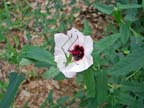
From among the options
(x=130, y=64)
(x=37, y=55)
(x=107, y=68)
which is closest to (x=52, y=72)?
(x=37, y=55)

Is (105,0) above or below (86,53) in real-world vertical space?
below

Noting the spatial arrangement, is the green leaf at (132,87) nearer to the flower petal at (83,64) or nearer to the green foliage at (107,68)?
the green foliage at (107,68)

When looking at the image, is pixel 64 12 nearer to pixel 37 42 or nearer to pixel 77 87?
pixel 37 42

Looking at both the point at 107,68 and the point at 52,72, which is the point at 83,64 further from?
the point at 107,68

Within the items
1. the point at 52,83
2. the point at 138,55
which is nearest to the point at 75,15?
the point at 52,83

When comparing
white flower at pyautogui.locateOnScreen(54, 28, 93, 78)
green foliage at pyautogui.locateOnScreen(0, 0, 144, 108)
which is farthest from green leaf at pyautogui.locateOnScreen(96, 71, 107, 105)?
white flower at pyautogui.locateOnScreen(54, 28, 93, 78)

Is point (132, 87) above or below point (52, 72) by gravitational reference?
below
